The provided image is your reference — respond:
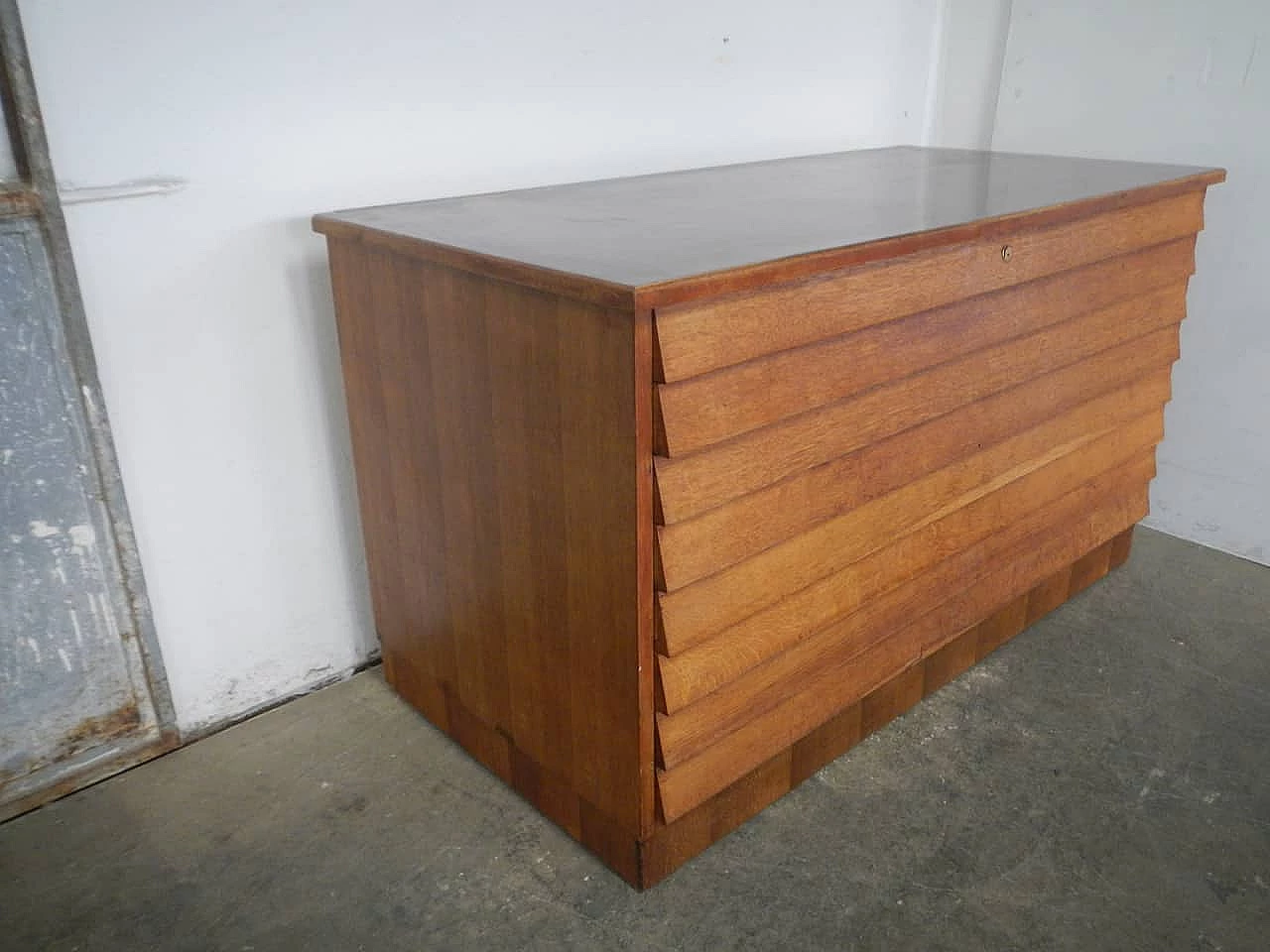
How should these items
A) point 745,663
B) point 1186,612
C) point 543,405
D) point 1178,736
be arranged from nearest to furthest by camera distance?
point 543,405
point 745,663
point 1178,736
point 1186,612

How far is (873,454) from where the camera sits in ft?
4.46

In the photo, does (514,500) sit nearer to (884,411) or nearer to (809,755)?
(884,411)

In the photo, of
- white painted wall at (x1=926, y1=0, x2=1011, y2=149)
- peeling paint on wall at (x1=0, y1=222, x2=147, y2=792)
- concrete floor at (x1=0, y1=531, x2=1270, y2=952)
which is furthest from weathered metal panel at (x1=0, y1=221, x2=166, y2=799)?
white painted wall at (x1=926, y1=0, x2=1011, y2=149)

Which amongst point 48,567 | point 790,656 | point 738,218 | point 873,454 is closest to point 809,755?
point 790,656

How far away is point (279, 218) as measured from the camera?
4.94ft

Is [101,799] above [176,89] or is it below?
below

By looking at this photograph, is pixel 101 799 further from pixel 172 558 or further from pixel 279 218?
pixel 279 218

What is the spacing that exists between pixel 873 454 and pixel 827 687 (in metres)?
0.35

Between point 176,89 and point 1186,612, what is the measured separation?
6.37 ft

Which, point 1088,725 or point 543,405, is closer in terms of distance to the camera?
point 543,405

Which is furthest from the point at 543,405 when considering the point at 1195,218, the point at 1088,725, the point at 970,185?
the point at 1195,218

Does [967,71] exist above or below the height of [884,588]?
above

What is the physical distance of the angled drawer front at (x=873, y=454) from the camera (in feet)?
3.77

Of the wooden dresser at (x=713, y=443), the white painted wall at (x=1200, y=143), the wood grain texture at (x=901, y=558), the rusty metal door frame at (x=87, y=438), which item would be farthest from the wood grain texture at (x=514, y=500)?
the white painted wall at (x=1200, y=143)
